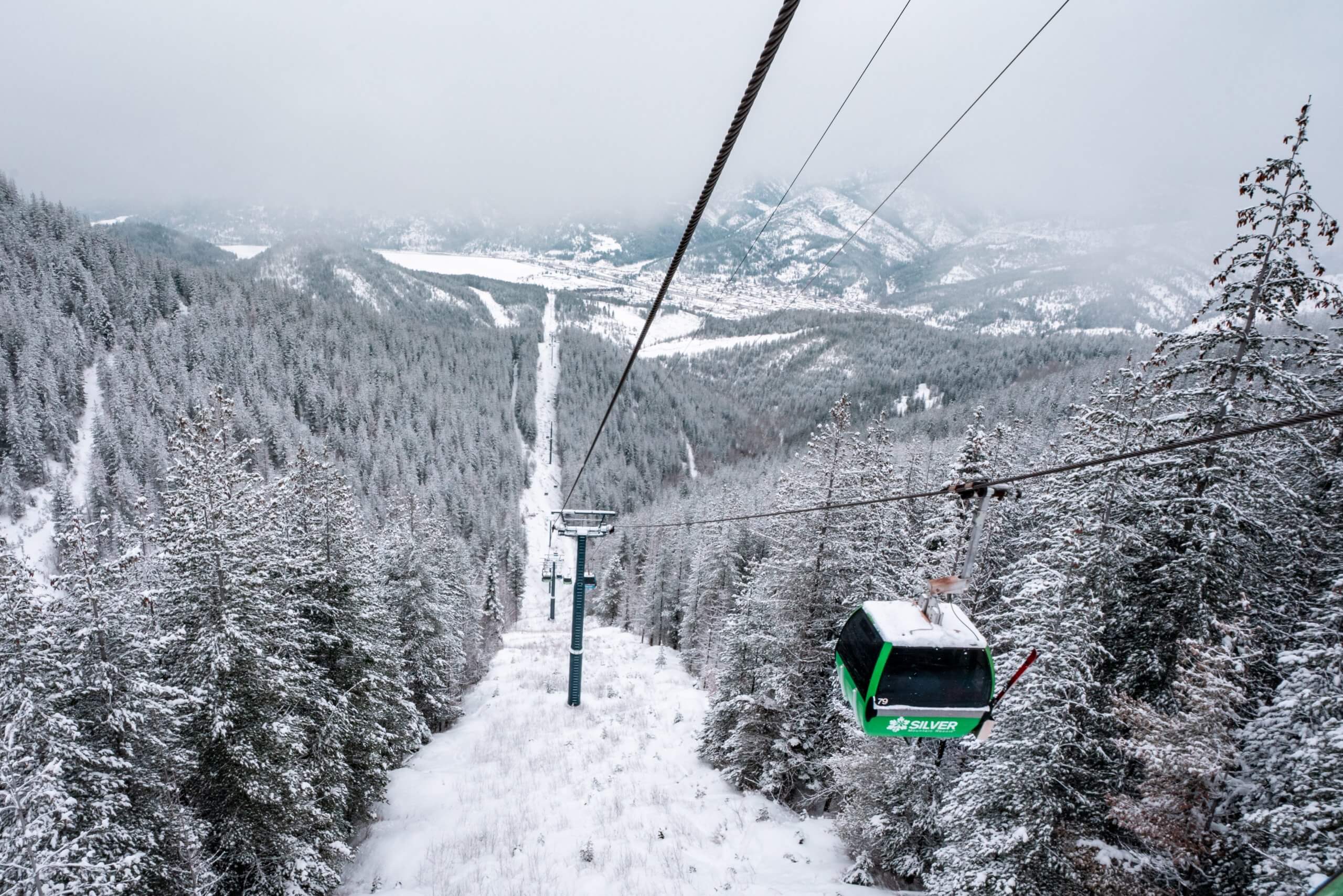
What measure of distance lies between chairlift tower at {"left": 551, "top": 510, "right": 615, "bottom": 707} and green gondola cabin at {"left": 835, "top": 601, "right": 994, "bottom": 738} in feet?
58.7

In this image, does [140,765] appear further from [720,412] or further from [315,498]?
[720,412]

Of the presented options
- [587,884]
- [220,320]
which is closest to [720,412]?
[220,320]

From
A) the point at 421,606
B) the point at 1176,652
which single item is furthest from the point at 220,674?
the point at 1176,652

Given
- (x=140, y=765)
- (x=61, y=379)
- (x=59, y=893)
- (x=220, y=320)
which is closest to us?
(x=59, y=893)

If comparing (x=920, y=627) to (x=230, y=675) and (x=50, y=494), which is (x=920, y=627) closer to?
(x=230, y=675)

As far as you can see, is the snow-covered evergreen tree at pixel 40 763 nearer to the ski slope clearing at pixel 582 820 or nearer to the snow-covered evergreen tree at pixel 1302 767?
the ski slope clearing at pixel 582 820

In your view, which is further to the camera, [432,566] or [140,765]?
Answer: [432,566]

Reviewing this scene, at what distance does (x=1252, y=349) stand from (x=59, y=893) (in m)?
22.7

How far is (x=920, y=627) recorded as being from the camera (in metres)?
6.79

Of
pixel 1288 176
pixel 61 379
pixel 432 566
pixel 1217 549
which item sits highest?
pixel 1288 176

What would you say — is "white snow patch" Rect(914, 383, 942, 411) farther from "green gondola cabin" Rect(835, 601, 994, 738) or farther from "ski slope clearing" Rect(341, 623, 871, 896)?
"green gondola cabin" Rect(835, 601, 994, 738)

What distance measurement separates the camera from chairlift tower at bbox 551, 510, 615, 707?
25.2m

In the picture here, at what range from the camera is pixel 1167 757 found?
9812mm

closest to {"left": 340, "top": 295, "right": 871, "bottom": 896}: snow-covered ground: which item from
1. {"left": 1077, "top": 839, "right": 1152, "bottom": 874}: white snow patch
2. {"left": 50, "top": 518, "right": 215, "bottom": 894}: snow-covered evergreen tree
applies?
{"left": 1077, "top": 839, "right": 1152, "bottom": 874}: white snow patch
